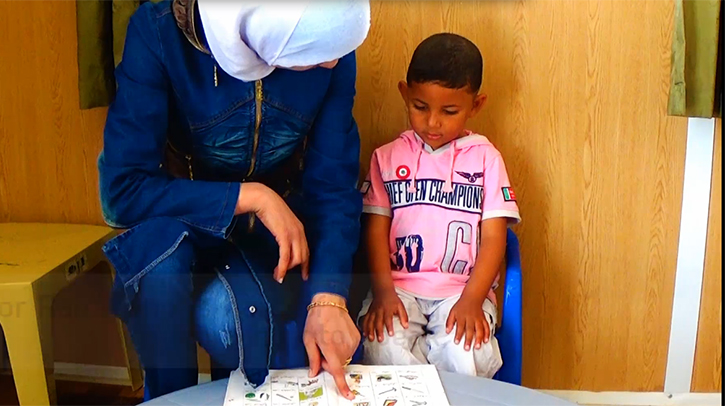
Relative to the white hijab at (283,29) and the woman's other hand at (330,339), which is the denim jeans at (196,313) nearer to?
the woman's other hand at (330,339)

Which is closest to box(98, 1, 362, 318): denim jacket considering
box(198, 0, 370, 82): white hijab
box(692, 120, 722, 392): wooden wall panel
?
box(198, 0, 370, 82): white hijab

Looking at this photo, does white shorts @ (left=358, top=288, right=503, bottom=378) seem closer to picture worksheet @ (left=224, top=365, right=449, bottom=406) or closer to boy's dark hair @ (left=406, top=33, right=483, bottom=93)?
picture worksheet @ (left=224, top=365, right=449, bottom=406)

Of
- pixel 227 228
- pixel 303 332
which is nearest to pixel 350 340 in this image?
pixel 303 332

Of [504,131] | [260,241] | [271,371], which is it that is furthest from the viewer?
[504,131]

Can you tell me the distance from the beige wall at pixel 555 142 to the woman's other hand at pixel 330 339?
1.77ft

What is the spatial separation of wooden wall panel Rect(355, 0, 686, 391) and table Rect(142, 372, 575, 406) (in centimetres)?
60

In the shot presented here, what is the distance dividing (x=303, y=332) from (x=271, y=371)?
0.25 ft

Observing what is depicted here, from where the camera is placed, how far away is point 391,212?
52.8 inches

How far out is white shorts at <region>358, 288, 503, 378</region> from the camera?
119cm

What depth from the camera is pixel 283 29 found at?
85cm

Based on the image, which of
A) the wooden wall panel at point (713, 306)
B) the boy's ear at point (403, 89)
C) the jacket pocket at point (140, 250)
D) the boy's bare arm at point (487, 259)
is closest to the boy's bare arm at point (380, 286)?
the boy's bare arm at point (487, 259)

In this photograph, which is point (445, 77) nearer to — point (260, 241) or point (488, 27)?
point (488, 27)

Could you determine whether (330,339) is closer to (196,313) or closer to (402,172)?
(196,313)

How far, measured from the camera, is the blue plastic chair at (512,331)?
1.25m
